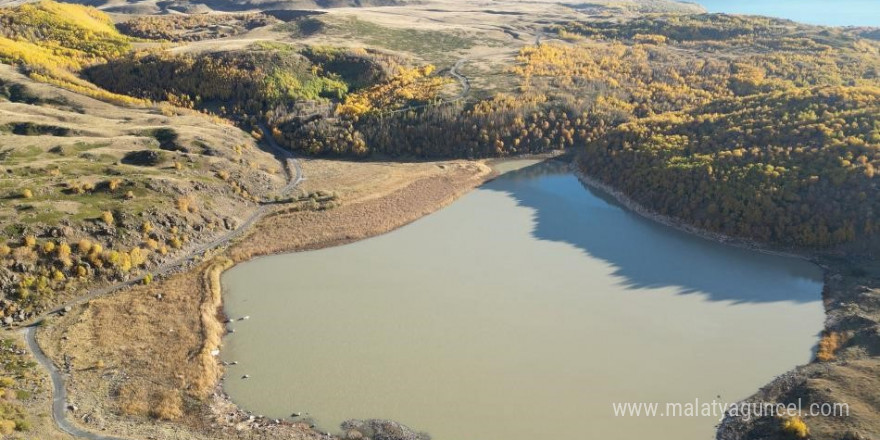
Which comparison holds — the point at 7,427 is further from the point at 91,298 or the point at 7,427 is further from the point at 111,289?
the point at 111,289

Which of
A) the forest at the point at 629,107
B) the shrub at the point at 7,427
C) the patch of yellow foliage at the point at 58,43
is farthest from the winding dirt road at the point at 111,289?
the patch of yellow foliage at the point at 58,43

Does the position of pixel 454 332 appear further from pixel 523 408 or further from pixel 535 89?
pixel 535 89

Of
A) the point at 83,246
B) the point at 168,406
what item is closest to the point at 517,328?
the point at 168,406

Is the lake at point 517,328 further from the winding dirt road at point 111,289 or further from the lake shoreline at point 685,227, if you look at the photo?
the winding dirt road at point 111,289

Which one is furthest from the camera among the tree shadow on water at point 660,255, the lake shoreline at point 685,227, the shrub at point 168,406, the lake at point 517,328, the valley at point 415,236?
the lake shoreline at point 685,227

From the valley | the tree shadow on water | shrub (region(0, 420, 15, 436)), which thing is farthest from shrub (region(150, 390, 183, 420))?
the tree shadow on water

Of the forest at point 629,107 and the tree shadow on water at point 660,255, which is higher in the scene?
the forest at point 629,107

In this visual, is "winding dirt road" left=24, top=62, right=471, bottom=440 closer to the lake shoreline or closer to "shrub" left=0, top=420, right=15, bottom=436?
"shrub" left=0, top=420, right=15, bottom=436

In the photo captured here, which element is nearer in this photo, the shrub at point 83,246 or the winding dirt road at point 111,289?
the winding dirt road at point 111,289
